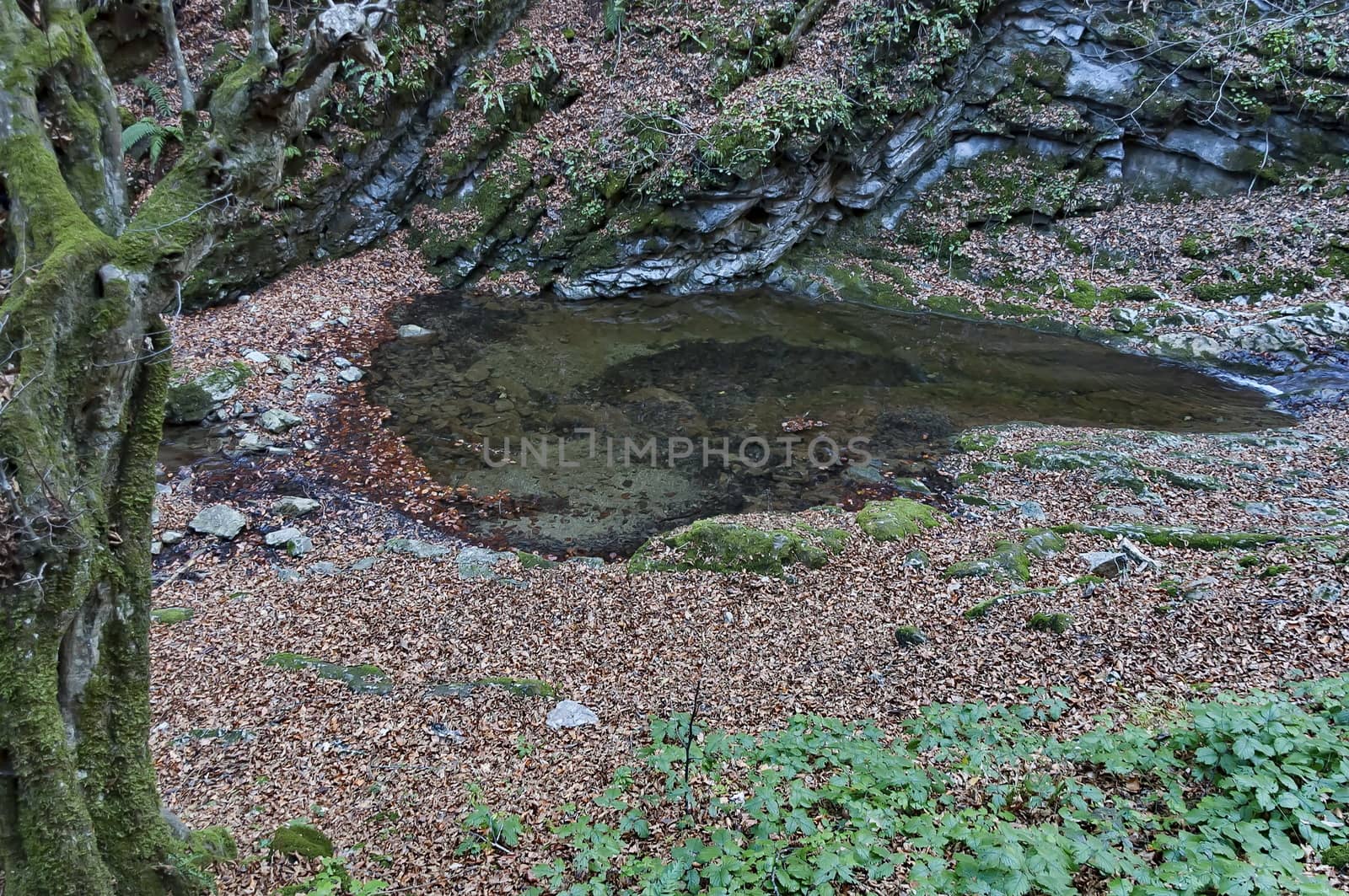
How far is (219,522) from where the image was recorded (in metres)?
7.95

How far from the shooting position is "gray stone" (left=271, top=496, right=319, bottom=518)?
839cm

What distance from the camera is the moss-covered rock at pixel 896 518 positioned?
7.85 m

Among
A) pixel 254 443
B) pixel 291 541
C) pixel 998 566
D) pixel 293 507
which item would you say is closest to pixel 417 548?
pixel 291 541

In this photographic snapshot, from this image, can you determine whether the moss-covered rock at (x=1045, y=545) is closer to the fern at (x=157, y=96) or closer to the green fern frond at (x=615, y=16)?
the green fern frond at (x=615, y=16)

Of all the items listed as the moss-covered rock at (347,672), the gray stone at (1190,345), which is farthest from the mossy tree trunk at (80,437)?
the gray stone at (1190,345)

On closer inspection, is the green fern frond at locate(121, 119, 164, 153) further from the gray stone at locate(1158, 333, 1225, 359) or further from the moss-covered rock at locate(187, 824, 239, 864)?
the gray stone at locate(1158, 333, 1225, 359)

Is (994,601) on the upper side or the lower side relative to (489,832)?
upper

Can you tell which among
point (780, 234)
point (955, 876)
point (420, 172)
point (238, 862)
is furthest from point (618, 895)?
point (420, 172)

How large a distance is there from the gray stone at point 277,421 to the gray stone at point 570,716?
716 centimetres

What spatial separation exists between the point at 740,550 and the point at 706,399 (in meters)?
5.10

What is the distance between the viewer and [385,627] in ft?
20.7

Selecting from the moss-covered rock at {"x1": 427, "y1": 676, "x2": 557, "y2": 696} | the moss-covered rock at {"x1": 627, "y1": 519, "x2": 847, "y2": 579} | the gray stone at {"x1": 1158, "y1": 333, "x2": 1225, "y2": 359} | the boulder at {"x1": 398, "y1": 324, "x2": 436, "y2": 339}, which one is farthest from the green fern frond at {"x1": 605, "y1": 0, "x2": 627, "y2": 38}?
the moss-covered rock at {"x1": 427, "y1": 676, "x2": 557, "y2": 696}

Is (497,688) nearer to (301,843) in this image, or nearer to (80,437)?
(301,843)

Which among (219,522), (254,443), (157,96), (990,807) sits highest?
(157,96)
